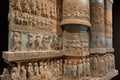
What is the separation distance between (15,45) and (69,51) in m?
1.37

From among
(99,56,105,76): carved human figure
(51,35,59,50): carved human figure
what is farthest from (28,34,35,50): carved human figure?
(99,56,105,76): carved human figure

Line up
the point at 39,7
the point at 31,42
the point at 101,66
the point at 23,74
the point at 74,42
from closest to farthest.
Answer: the point at 23,74, the point at 31,42, the point at 39,7, the point at 74,42, the point at 101,66

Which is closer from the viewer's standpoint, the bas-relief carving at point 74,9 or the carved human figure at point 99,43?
the bas-relief carving at point 74,9

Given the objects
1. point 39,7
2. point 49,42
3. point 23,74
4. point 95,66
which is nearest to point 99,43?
point 95,66

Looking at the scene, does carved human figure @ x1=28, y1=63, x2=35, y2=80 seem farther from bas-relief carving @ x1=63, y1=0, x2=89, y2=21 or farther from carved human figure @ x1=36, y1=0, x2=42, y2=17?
bas-relief carving @ x1=63, y1=0, x2=89, y2=21

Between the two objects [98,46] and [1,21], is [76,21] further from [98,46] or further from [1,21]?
[1,21]

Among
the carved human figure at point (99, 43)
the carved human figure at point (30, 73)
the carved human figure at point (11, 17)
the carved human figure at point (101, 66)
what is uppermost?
the carved human figure at point (11, 17)

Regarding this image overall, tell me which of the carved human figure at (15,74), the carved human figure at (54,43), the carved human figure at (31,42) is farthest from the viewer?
the carved human figure at (54,43)

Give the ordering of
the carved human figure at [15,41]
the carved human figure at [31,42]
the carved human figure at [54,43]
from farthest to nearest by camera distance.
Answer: the carved human figure at [54,43] < the carved human figure at [31,42] < the carved human figure at [15,41]

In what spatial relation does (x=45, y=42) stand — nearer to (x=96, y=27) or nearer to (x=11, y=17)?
(x=11, y=17)

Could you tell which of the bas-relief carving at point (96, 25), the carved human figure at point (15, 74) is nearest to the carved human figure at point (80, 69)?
the bas-relief carving at point (96, 25)

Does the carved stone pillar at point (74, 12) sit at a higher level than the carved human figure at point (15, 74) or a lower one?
higher

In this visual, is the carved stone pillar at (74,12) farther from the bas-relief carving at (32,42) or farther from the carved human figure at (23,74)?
the carved human figure at (23,74)

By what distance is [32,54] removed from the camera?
107 inches
